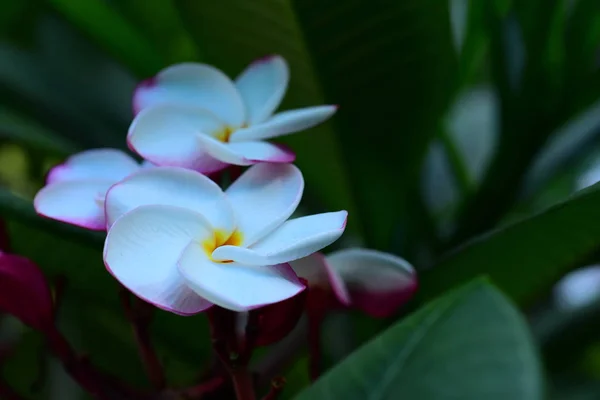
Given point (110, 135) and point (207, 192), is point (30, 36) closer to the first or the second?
point (110, 135)

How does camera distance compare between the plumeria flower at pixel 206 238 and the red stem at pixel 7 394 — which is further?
the red stem at pixel 7 394

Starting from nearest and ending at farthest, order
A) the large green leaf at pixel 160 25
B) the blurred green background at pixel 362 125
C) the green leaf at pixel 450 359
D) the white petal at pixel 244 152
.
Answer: the green leaf at pixel 450 359
the white petal at pixel 244 152
the blurred green background at pixel 362 125
the large green leaf at pixel 160 25

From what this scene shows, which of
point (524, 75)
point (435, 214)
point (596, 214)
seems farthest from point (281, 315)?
point (435, 214)

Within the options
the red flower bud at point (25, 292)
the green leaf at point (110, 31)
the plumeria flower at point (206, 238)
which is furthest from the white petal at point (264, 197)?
the green leaf at point (110, 31)

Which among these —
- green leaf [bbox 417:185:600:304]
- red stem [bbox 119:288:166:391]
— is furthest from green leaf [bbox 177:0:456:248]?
red stem [bbox 119:288:166:391]

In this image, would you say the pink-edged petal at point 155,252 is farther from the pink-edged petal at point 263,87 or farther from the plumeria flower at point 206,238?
the pink-edged petal at point 263,87

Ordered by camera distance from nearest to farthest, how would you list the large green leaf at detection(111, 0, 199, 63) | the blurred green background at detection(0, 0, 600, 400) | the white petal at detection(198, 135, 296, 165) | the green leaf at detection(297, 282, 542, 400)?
the green leaf at detection(297, 282, 542, 400), the white petal at detection(198, 135, 296, 165), the blurred green background at detection(0, 0, 600, 400), the large green leaf at detection(111, 0, 199, 63)

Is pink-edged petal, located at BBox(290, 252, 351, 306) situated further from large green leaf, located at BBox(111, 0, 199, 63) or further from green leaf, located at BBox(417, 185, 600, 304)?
large green leaf, located at BBox(111, 0, 199, 63)
